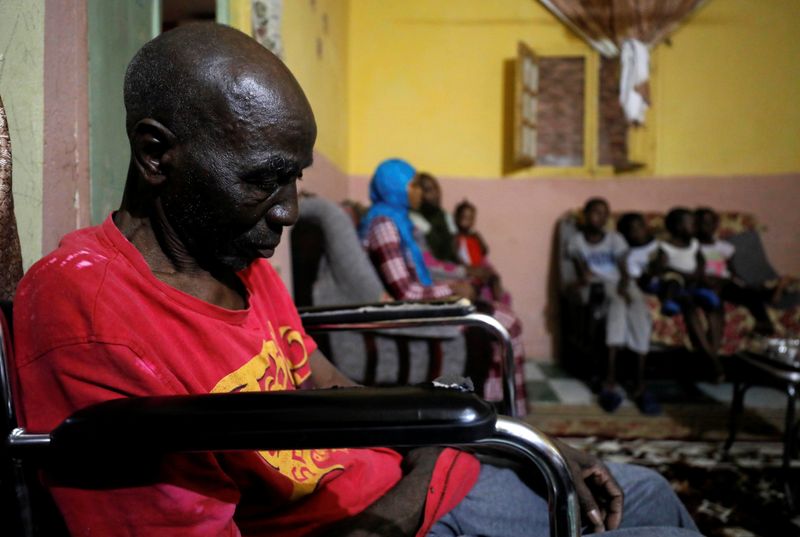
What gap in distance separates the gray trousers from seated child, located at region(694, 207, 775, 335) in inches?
126

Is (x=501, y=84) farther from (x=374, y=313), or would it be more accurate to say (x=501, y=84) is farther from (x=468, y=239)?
(x=374, y=313)

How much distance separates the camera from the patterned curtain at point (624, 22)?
464cm

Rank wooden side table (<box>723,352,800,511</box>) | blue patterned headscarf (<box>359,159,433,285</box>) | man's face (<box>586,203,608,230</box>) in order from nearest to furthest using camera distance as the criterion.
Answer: wooden side table (<box>723,352,800,511</box>) < blue patterned headscarf (<box>359,159,433,285</box>) < man's face (<box>586,203,608,230</box>)

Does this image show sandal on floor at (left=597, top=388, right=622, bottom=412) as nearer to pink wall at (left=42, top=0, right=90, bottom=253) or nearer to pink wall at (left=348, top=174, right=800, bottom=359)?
pink wall at (left=348, top=174, right=800, bottom=359)

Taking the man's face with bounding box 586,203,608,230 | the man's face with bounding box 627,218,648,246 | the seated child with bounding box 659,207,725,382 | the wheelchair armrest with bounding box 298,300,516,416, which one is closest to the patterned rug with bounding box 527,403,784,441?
the seated child with bounding box 659,207,725,382

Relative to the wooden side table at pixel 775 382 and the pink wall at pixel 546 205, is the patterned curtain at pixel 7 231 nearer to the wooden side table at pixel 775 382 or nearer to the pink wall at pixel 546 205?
the wooden side table at pixel 775 382

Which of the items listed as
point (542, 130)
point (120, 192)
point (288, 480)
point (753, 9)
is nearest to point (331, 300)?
point (120, 192)

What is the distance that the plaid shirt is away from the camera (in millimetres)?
2545

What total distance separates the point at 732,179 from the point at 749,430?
2.62 m

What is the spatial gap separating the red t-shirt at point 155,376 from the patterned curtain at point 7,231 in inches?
6.8

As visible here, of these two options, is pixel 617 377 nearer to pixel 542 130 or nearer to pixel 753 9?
pixel 542 130

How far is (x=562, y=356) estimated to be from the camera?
15.0ft

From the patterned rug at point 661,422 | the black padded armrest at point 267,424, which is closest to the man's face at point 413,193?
the patterned rug at point 661,422

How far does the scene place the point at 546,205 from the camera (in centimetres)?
488
